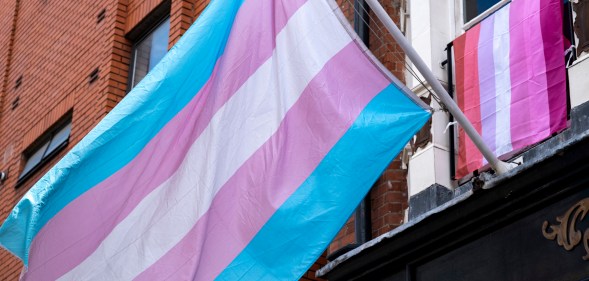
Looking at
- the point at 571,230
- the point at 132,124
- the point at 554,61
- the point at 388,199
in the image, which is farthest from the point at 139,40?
the point at 571,230

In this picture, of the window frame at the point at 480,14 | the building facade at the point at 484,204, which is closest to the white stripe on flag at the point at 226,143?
the building facade at the point at 484,204

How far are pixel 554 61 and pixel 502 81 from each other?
0.53m

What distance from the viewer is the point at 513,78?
8.95 metres

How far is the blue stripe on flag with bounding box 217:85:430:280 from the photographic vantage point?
7.36 metres

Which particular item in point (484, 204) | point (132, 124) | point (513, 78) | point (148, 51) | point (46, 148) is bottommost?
point (484, 204)

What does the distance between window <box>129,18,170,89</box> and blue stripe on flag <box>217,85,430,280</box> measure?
826 centimetres

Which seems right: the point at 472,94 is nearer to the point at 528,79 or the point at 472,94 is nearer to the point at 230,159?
the point at 528,79

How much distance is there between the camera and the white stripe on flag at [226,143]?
314 inches

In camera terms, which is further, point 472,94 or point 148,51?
point 148,51

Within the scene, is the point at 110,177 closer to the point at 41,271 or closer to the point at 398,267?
the point at 41,271

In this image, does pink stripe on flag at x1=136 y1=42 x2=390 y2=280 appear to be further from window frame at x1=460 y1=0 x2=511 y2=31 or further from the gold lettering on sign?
window frame at x1=460 y1=0 x2=511 y2=31

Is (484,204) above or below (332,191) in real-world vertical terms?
above

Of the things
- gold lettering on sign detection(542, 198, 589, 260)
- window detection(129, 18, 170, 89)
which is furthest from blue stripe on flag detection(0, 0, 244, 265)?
window detection(129, 18, 170, 89)

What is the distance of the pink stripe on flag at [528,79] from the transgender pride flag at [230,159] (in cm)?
151
